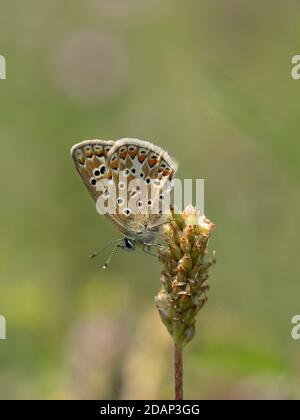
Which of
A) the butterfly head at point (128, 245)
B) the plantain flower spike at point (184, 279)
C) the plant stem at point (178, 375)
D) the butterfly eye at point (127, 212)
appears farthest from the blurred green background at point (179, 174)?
the plant stem at point (178, 375)

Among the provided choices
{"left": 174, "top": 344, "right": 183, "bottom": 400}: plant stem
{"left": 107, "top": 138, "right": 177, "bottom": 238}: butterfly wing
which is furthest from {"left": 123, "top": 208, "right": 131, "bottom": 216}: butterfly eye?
{"left": 174, "top": 344, "right": 183, "bottom": 400}: plant stem

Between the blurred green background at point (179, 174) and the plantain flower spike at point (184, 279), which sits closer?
the plantain flower spike at point (184, 279)

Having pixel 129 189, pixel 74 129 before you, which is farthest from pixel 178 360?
pixel 74 129

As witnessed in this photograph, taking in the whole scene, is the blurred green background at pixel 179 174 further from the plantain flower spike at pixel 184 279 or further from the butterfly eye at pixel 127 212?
the plantain flower spike at pixel 184 279

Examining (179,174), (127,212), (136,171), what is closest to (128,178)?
(136,171)

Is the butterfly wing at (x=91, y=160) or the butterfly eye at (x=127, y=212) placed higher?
the butterfly wing at (x=91, y=160)

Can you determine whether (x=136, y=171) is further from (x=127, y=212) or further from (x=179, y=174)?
(x=179, y=174)

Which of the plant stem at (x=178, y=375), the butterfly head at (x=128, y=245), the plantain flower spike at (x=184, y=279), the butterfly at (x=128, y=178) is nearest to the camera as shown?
the plant stem at (x=178, y=375)
